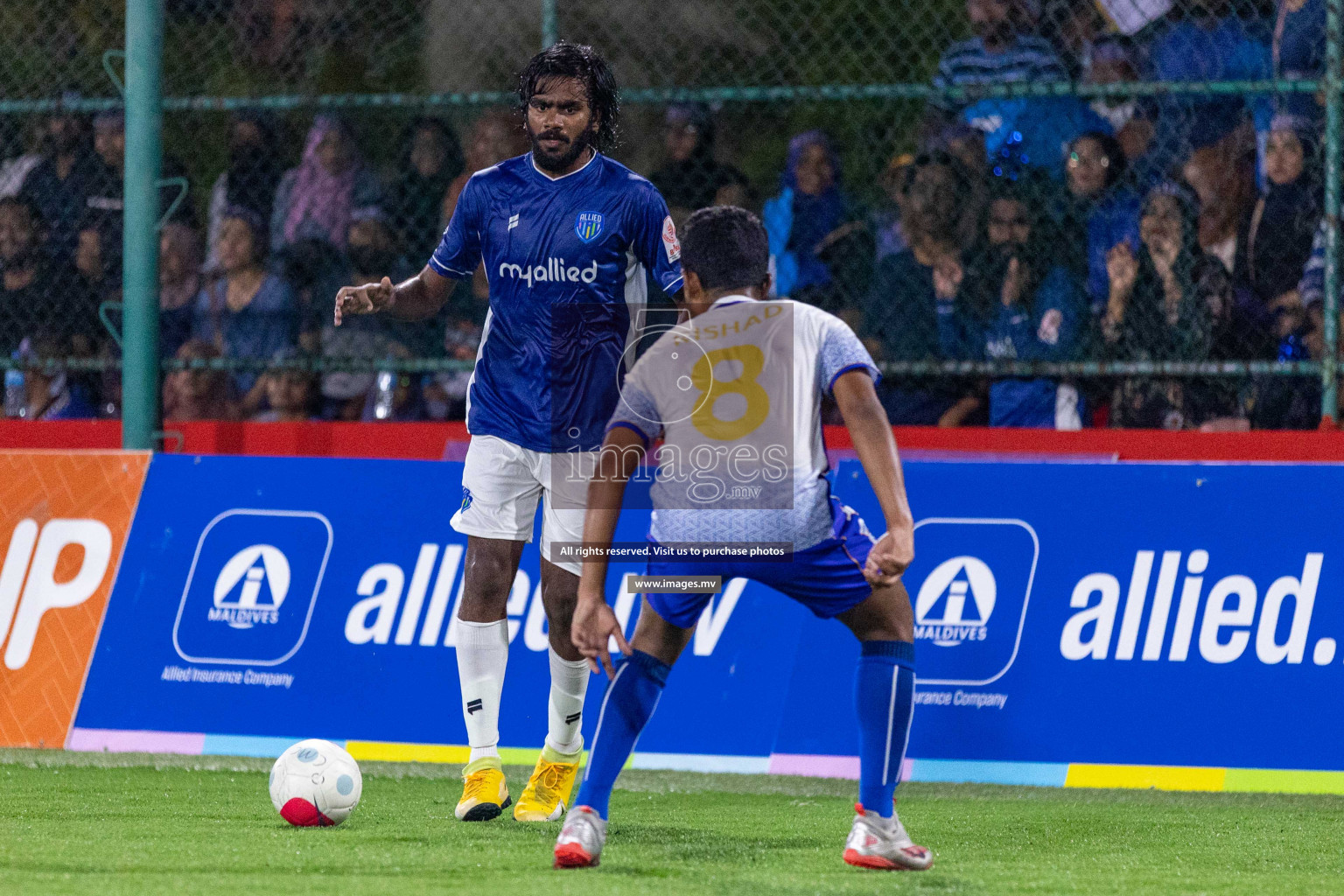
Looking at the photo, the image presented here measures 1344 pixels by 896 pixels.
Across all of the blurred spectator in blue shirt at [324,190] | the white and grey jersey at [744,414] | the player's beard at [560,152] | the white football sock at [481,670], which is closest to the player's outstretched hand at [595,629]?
the white and grey jersey at [744,414]

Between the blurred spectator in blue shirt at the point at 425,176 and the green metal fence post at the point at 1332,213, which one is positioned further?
the blurred spectator in blue shirt at the point at 425,176

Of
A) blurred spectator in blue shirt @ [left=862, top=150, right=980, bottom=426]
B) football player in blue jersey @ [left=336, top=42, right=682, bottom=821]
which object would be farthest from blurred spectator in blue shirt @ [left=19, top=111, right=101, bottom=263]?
blurred spectator in blue shirt @ [left=862, top=150, right=980, bottom=426]

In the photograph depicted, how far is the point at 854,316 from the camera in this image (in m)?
7.37

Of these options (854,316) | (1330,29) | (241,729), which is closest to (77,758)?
(241,729)

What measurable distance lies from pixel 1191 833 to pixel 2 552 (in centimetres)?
453

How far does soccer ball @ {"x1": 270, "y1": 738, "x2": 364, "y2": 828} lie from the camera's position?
4676mm

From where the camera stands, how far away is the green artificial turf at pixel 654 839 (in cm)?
387

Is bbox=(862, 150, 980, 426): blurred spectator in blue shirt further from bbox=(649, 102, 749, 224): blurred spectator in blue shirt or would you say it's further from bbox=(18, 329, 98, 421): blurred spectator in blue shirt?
bbox=(18, 329, 98, 421): blurred spectator in blue shirt

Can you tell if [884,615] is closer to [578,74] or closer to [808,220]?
[578,74]

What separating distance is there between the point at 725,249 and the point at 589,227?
1077 millimetres

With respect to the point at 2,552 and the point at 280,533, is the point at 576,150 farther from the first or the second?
the point at 2,552

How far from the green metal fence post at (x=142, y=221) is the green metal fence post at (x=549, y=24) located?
1.61m

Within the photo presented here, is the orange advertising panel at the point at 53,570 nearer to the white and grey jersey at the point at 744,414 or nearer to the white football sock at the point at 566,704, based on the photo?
the white football sock at the point at 566,704

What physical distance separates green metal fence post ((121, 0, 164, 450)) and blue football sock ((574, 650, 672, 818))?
12.8 feet
